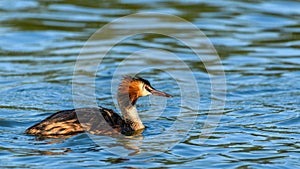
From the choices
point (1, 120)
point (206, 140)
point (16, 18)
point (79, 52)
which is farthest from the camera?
point (16, 18)

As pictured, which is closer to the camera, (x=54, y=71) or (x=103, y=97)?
(x=103, y=97)

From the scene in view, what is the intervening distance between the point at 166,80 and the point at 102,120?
3.92 m

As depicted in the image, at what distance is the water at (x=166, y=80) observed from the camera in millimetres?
10062

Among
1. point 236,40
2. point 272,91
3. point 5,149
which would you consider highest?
point 236,40

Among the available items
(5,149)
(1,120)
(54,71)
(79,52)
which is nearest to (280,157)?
(5,149)

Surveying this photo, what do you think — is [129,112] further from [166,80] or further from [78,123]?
[166,80]

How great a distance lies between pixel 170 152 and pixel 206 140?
31.8 inches

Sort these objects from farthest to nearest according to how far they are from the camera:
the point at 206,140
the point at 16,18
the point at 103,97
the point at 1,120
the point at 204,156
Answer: the point at 16,18 < the point at 103,97 < the point at 1,120 < the point at 206,140 < the point at 204,156

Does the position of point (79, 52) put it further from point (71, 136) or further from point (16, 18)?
point (71, 136)

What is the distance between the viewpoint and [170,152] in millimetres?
10281

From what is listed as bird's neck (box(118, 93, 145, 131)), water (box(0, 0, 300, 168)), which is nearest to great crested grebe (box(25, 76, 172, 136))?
bird's neck (box(118, 93, 145, 131))

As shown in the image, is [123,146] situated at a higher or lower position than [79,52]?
lower

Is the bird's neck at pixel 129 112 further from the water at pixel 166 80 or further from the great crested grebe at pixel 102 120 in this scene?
the water at pixel 166 80

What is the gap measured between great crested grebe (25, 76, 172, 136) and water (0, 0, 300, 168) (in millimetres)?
205
